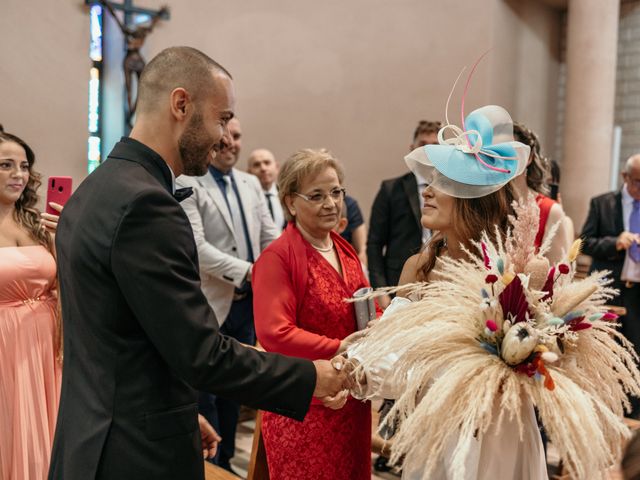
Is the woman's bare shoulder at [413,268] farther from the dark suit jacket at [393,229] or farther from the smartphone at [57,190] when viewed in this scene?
the dark suit jacket at [393,229]

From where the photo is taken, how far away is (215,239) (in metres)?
3.87

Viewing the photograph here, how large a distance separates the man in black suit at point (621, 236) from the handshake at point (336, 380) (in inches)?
130

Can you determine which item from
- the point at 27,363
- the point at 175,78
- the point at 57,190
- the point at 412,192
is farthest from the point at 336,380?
the point at 412,192

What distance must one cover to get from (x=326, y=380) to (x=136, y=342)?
47 cm

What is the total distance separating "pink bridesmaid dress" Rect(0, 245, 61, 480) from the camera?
3041 mm

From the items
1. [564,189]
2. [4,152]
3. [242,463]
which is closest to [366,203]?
[564,189]

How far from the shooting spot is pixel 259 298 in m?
2.37

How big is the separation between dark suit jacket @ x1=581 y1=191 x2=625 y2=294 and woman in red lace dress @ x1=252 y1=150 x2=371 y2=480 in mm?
2945

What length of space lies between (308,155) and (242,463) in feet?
8.17

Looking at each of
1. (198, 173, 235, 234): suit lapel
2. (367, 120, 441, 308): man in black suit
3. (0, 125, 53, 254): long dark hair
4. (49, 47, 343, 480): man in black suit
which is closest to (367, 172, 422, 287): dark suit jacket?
(367, 120, 441, 308): man in black suit

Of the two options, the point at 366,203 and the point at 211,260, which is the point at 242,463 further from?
the point at 366,203

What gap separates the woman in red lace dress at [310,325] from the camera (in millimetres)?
2328

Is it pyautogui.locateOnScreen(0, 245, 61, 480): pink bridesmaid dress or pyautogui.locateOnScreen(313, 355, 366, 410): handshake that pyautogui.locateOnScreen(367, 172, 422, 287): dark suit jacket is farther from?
pyautogui.locateOnScreen(313, 355, 366, 410): handshake

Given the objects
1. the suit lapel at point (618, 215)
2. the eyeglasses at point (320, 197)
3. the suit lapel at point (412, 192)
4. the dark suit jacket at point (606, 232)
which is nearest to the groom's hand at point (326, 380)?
the eyeglasses at point (320, 197)
